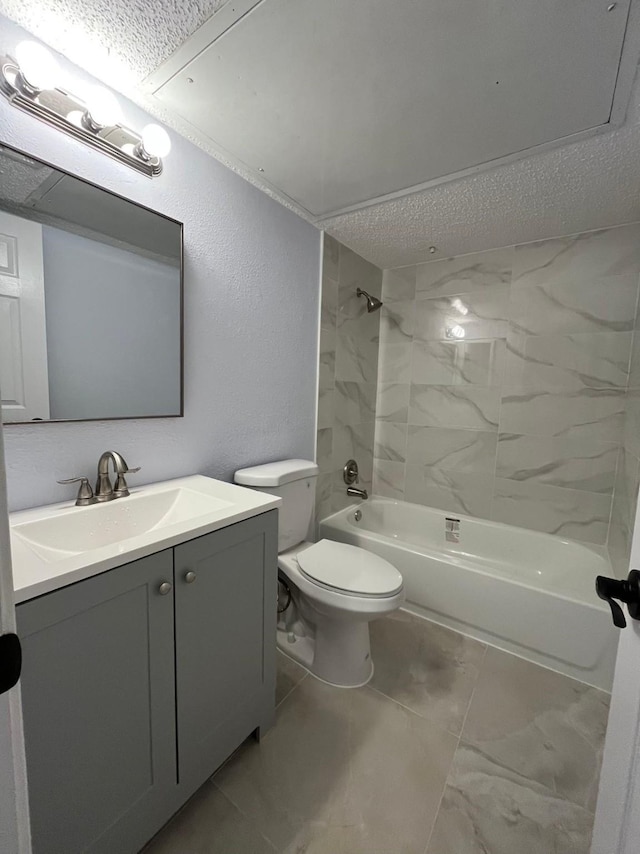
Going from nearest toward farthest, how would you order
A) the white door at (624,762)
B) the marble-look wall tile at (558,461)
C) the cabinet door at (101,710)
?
the white door at (624,762)
the cabinet door at (101,710)
the marble-look wall tile at (558,461)

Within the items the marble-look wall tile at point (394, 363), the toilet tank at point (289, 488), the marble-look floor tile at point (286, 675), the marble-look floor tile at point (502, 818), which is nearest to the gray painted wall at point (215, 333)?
the toilet tank at point (289, 488)

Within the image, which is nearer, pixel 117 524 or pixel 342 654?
pixel 117 524

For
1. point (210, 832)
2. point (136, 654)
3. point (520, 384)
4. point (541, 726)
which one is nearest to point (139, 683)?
point (136, 654)

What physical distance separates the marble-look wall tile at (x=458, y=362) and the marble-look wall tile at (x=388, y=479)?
0.66m

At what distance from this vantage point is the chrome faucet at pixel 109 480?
110cm

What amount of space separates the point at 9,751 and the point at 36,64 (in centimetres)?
144

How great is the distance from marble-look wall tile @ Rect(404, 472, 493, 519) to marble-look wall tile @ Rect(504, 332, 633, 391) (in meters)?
0.66

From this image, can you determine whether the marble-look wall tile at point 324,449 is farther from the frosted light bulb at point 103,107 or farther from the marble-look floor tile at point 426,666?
the frosted light bulb at point 103,107

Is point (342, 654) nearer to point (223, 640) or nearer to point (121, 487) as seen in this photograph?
point (223, 640)

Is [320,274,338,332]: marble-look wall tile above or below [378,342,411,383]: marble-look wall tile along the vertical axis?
above

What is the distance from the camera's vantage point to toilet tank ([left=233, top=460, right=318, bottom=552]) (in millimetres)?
1519

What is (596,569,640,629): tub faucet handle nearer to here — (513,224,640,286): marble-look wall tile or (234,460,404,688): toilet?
(234,460,404,688): toilet

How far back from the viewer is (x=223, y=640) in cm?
101

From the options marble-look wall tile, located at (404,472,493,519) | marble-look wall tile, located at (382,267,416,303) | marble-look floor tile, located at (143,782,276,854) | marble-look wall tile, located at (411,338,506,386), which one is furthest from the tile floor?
marble-look wall tile, located at (382,267,416,303)
